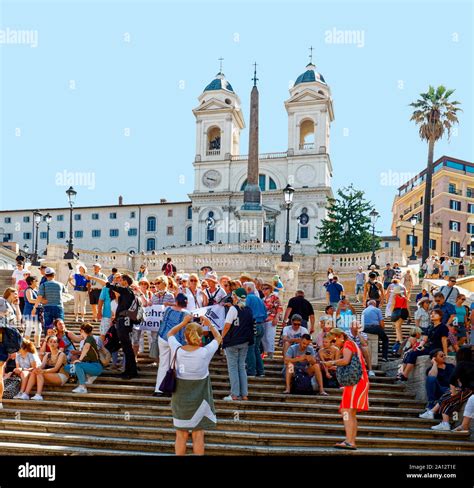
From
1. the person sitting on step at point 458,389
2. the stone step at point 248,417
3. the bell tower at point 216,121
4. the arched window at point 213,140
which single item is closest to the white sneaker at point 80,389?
the stone step at point 248,417

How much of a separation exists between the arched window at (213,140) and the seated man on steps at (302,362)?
234 feet

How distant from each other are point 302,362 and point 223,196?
67504mm

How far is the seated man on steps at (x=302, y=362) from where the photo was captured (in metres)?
11.6

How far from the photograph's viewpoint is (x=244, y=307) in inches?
437

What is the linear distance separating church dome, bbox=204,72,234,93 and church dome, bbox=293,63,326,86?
909 cm

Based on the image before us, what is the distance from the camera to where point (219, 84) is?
83625mm

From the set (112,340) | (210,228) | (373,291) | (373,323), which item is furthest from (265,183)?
(112,340)

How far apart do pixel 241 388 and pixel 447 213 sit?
72.5 meters

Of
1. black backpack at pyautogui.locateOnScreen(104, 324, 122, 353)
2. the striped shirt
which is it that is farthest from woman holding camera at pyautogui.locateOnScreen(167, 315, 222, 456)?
the striped shirt

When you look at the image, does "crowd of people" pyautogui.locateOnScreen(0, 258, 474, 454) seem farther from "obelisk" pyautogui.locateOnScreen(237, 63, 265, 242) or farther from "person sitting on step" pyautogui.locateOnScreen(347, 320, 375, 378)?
"obelisk" pyautogui.locateOnScreen(237, 63, 265, 242)

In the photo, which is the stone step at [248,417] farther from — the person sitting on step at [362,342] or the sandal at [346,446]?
the person sitting on step at [362,342]

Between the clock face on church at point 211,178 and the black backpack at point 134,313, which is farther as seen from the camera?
the clock face on church at point 211,178

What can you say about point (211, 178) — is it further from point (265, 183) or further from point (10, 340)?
point (10, 340)
